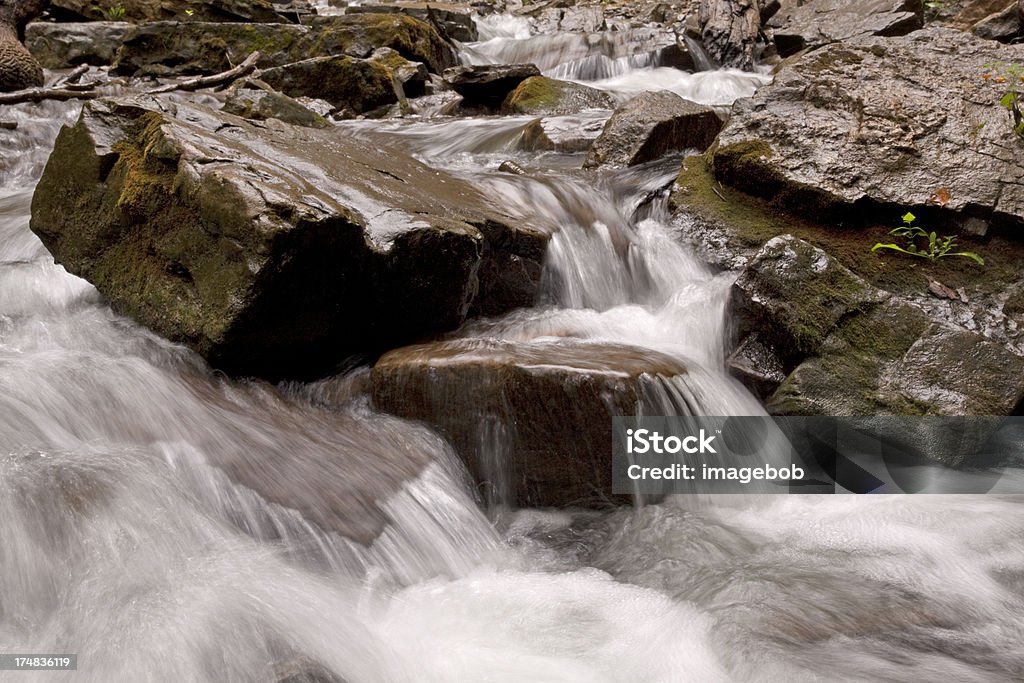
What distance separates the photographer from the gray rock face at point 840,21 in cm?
1329

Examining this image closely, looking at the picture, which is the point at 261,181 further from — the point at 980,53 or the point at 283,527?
the point at 980,53

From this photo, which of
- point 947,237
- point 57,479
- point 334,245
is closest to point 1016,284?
point 947,237

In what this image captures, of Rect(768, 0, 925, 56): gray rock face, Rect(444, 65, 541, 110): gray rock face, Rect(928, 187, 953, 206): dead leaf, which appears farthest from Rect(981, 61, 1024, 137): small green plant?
→ Rect(768, 0, 925, 56): gray rock face

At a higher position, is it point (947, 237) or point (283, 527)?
point (947, 237)

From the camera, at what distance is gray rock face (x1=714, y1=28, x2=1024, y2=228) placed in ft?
16.1

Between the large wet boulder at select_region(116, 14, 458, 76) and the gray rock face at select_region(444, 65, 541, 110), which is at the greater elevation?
Result: the large wet boulder at select_region(116, 14, 458, 76)

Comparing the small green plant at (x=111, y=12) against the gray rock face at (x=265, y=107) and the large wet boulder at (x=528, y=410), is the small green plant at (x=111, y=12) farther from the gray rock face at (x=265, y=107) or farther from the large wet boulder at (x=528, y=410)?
the large wet boulder at (x=528, y=410)

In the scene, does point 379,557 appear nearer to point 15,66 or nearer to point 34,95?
point 34,95

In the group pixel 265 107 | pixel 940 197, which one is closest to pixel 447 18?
pixel 265 107

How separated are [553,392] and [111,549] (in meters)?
1.87

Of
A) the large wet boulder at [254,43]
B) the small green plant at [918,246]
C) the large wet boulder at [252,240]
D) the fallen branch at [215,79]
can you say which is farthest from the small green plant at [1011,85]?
the large wet boulder at [254,43]

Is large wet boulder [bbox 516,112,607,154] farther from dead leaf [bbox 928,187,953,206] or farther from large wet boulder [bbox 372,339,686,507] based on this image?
large wet boulder [bbox 372,339,686,507]

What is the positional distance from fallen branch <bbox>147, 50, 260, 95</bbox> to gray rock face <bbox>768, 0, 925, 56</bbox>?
9875 millimetres

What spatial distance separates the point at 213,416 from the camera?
3365 millimetres
